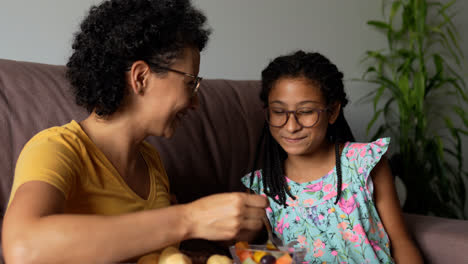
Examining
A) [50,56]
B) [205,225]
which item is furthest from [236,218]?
[50,56]

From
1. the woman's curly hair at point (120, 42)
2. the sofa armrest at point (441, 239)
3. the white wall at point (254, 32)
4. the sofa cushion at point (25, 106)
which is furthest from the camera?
the white wall at point (254, 32)

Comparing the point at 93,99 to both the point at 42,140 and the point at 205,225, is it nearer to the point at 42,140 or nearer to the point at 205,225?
the point at 42,140

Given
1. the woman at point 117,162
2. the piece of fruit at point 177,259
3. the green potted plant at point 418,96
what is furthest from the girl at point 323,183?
the green potted plant at point 418,96

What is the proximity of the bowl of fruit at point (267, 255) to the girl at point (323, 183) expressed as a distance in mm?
648

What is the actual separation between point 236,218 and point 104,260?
0.77 feet

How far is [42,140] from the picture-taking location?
909 mm

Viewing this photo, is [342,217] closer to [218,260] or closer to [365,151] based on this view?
[365,151]

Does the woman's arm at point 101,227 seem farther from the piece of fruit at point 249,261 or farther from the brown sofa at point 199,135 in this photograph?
the brown sofa at point 199,135

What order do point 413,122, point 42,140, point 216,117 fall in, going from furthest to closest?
point 413,122 < point 216,117 < point 42,140

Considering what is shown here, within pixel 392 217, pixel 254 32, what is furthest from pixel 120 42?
pixel 254 32

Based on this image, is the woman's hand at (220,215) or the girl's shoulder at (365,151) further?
the girl's shoulder at (365,151)

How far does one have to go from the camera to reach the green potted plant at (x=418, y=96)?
105 inches

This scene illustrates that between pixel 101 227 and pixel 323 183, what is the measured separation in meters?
0.91

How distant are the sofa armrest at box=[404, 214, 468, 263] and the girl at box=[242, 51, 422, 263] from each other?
60 mm
